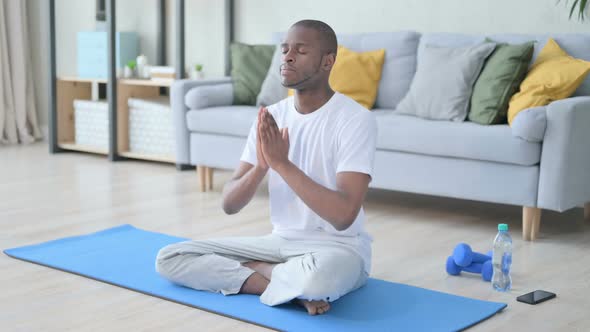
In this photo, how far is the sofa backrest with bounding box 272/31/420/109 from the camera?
14.3 ft

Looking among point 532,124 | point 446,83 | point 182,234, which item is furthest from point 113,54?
point 532,124

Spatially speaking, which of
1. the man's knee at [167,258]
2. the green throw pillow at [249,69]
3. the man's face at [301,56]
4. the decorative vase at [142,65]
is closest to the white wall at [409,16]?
the green throw pillow at [249,69]

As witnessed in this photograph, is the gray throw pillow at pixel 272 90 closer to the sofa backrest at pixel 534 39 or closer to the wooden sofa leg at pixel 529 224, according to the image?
the sofa backrest at pixel 534 39

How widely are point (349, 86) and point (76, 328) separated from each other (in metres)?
2.33

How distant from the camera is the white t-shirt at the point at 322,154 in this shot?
243 centimetres

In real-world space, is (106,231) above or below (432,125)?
below

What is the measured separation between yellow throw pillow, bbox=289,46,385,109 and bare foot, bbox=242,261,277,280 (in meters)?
1.81

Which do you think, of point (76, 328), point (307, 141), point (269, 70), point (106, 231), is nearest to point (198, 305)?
point (76, 328)

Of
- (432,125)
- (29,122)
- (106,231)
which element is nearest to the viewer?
(106,231)

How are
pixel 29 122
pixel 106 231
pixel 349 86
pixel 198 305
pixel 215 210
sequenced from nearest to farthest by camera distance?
pixel 198 305 < pixel 106 231 < pixel 215 210 < pixel 349 86 < pixel 29 122

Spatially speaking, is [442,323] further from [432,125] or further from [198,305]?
[432,125]

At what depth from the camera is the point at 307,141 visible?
8.32 feet

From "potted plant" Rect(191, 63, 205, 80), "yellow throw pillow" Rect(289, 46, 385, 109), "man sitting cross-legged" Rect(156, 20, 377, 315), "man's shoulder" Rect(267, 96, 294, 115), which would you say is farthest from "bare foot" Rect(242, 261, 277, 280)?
"potted plant" Rect(191, 63, 205, 80)

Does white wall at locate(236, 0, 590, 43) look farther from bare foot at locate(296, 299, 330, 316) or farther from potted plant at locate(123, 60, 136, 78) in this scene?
bare foot at locate(296, 299, 330, 316)
